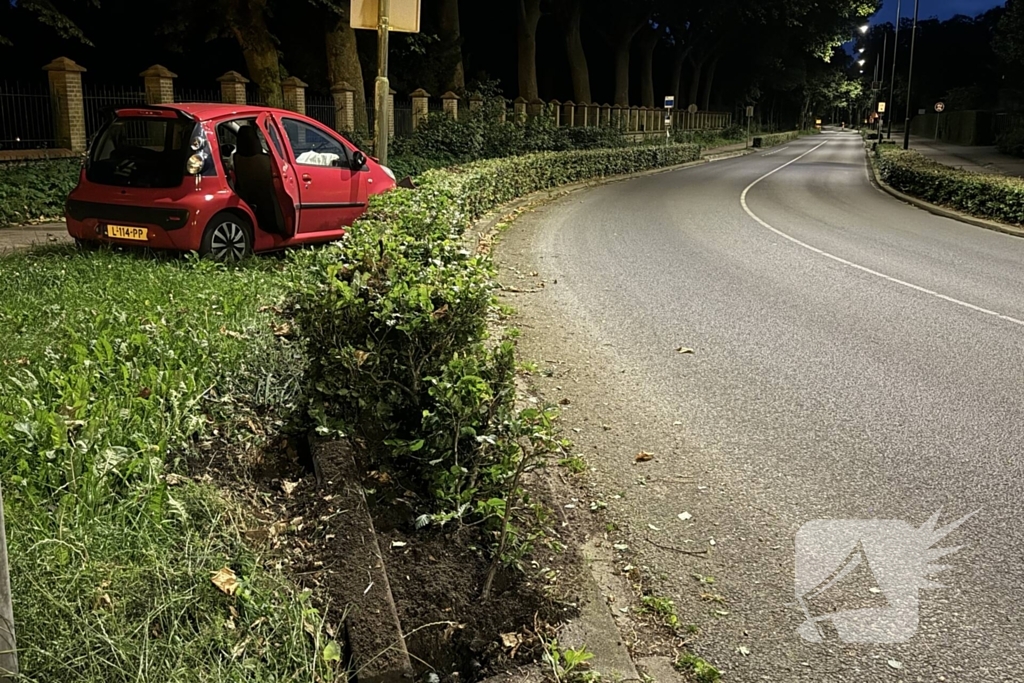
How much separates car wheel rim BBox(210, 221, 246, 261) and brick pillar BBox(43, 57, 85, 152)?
8.85 m

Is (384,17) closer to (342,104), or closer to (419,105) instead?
(342,104)

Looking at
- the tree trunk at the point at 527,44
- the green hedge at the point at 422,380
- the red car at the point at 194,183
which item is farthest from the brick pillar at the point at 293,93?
the green hedge at the point at 422,380

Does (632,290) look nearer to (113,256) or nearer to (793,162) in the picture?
(113,256)

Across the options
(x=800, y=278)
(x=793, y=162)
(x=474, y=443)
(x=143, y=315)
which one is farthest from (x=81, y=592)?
(x=793, y=162)

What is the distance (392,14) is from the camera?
10164 millimetres

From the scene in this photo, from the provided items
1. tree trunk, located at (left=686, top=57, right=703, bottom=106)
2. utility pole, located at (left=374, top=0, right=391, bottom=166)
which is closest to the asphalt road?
utility pole, located at (left=374, top=0, right=391, bottom=166)

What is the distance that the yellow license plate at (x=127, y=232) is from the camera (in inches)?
350

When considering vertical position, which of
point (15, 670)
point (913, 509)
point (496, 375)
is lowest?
point (913, 509)

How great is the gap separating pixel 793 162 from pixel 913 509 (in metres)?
43.9

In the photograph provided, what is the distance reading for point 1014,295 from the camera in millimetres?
10461

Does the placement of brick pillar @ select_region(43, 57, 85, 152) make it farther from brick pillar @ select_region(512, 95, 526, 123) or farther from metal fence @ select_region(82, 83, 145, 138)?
brick pillar @ select_region(512, 95, 526, 123)

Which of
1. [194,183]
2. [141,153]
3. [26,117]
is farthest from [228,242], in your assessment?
[26,117]

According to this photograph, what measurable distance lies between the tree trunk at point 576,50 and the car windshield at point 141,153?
36.6 m

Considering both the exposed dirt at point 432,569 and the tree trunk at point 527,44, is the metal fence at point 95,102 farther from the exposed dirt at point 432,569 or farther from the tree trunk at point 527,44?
the tree trunk at point 527,44
